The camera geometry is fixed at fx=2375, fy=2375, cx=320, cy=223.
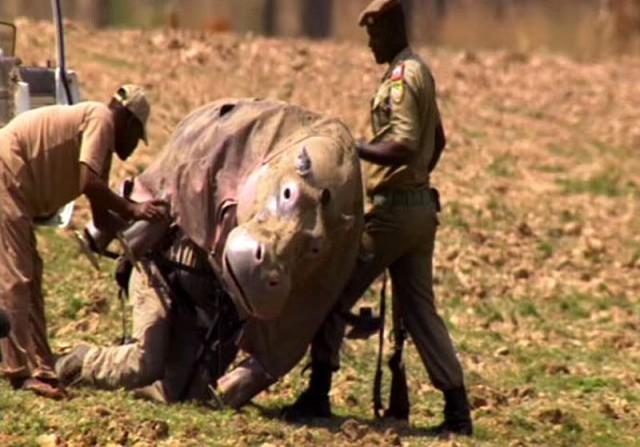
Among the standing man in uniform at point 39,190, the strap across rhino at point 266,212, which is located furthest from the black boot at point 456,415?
the standing man in uniform at point 39,190

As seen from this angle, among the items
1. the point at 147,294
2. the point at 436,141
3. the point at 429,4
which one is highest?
the point at 436,141

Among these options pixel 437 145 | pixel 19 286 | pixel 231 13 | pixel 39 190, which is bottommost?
pixel 231 13

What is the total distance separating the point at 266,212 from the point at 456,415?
4.95 ft

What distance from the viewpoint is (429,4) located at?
143 feet

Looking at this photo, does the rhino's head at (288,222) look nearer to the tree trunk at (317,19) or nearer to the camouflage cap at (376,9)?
the camouflage cap at (376,9)

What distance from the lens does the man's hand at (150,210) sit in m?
11.7

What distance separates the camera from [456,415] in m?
11.9

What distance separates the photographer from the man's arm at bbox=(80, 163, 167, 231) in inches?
444

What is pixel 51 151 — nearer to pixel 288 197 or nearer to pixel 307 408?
pixel 288 197

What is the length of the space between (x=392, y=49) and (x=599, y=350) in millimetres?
4651

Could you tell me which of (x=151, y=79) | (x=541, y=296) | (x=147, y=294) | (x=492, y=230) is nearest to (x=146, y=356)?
(x=147, y=294)

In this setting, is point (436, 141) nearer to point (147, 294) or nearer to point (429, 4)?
point (147, 294)

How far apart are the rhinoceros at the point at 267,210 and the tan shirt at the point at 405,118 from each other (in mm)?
179

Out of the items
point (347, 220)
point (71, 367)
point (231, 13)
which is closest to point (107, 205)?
point (71, 367)
